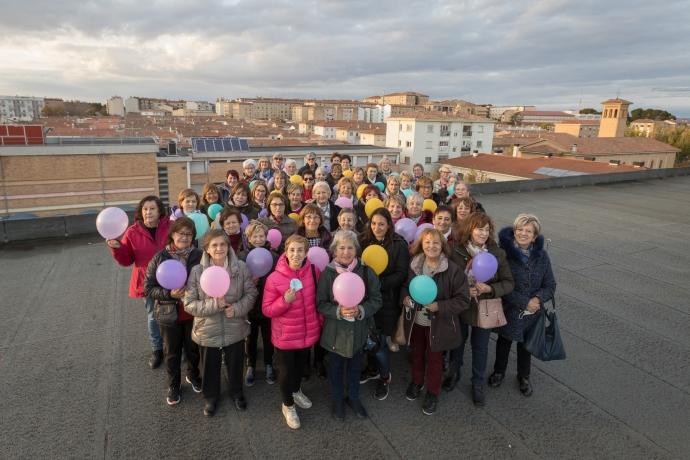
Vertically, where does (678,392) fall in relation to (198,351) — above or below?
below

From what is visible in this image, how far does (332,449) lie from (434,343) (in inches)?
40.9

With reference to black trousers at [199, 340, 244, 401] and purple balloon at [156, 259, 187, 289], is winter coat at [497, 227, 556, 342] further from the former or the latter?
purple balloon at [156, 259, 187, 289]

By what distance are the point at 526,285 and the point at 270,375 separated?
2.27 metres

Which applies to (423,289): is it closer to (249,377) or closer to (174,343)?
(249,377)

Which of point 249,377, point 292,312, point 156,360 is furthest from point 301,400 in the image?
point 156,360

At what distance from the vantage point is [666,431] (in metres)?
2.92

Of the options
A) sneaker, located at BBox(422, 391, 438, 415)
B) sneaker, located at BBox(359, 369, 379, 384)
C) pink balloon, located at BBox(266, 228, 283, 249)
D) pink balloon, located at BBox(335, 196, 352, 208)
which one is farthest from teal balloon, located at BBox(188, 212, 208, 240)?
sneaker, located at BBox(422, 391, 438, 415)

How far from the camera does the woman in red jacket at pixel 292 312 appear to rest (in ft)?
9.22

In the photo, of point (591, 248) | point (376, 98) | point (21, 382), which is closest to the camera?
point (21, 382)

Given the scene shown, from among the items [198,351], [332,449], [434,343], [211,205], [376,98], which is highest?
[376,98]

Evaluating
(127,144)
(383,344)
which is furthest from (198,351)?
(127,144)

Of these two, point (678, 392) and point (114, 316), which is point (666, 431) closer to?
point (678, 392)

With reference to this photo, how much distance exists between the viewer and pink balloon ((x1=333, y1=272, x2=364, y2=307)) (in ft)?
8.86

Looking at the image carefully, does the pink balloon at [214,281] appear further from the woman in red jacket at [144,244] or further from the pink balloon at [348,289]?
the woman in red jacket at [144,244]
